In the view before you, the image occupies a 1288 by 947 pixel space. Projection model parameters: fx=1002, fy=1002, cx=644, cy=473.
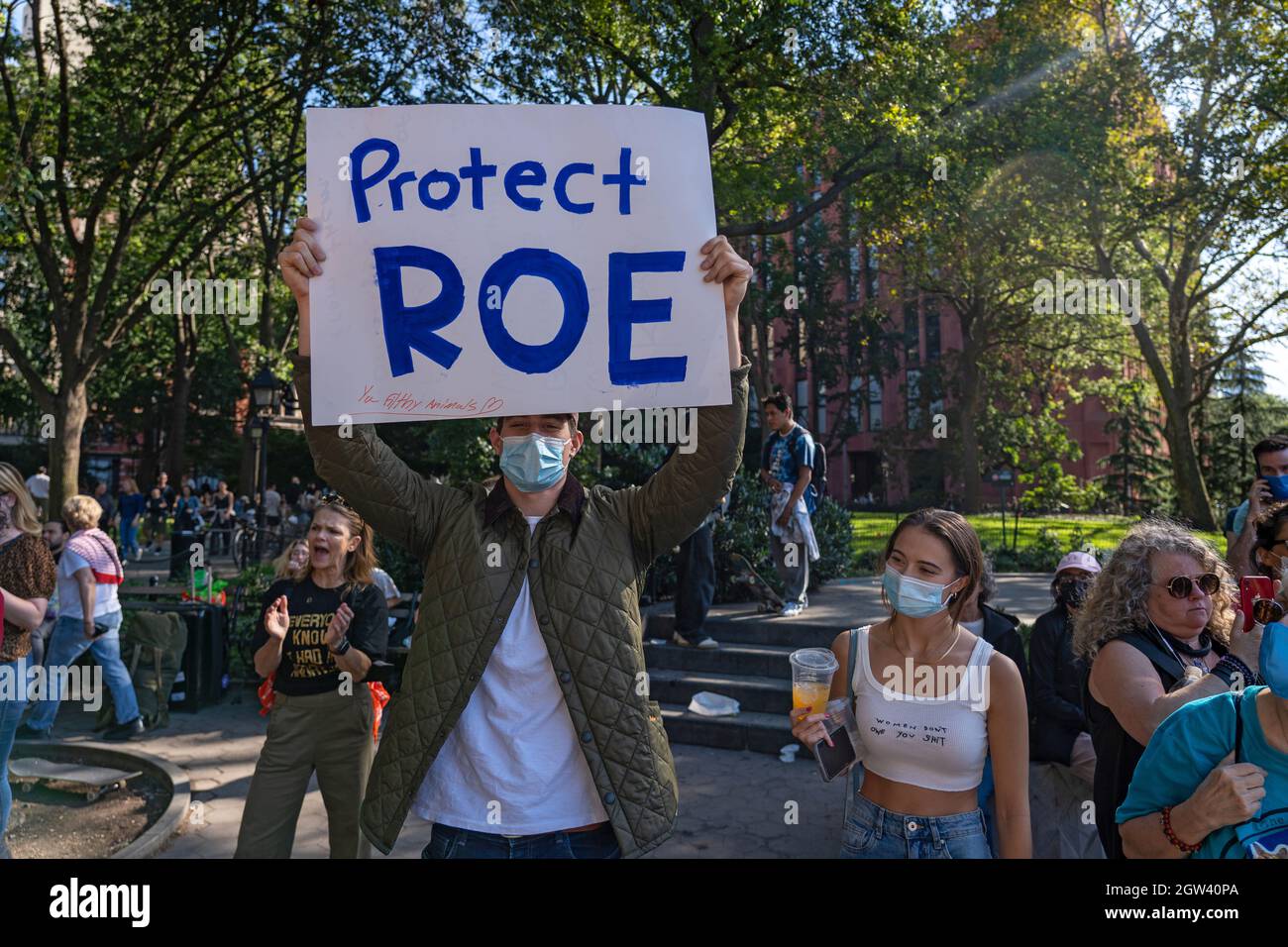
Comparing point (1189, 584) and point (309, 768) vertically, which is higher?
point (1189, 584)

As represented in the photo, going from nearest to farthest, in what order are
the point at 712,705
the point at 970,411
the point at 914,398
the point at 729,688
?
1. the point at 712,705
2. the point at 729,688
3. the point at 970,411
4. the point at 914,398

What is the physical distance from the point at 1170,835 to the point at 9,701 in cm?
447

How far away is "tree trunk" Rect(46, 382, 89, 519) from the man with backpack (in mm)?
10587

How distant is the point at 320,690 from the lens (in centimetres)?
423

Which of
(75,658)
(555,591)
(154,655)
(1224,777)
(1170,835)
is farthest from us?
(154,655)

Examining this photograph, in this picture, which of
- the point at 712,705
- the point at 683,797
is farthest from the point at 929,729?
the point at 712,705

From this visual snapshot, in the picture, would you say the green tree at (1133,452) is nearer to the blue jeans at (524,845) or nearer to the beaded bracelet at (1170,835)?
the beaded bracelet at (1170,835)

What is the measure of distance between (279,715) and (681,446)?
2573 mm

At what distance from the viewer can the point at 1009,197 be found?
16.0 meters

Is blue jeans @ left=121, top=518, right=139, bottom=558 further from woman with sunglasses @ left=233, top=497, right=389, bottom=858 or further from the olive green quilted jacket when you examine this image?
the olive green quilted jacket

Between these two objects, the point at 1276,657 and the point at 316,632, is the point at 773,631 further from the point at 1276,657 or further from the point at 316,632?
A: the point at 1276,657

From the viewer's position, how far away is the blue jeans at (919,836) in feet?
9.07

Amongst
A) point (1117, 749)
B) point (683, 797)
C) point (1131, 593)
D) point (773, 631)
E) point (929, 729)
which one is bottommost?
point (683, 797)
